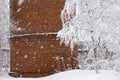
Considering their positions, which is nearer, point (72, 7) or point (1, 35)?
point (72, 7)

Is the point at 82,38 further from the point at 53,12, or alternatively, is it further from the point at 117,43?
the point at 53,12

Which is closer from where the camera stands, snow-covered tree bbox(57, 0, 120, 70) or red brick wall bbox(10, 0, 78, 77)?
snow-covered tree bbox(57, 0, 120, 70)

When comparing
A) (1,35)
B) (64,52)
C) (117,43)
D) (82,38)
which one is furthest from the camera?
(1,35)

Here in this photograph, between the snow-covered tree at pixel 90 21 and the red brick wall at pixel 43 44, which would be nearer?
the snow-covered tree at pixel 90 21

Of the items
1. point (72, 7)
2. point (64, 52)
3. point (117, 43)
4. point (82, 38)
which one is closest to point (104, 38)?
point (82, 38)

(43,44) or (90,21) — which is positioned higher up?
(90,21)

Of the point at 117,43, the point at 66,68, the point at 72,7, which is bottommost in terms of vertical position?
the point at 66,68

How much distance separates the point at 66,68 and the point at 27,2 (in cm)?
412

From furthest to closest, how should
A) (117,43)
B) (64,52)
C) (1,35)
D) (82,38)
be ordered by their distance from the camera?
(1,35) < (64,52) < (117,43) < (82,38)

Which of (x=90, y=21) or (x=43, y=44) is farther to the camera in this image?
(x=43, y=44)

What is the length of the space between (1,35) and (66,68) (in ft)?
36.4

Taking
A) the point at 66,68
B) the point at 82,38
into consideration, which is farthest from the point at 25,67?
the point at 82,38

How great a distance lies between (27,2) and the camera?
19156 mm

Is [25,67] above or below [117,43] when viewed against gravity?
below
